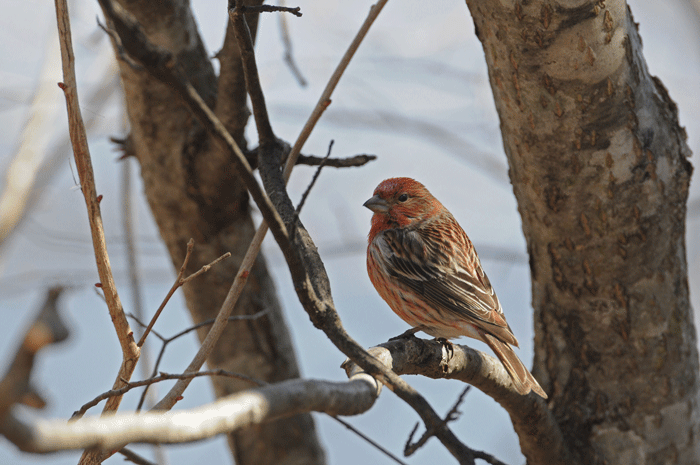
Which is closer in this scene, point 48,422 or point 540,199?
point 48,422

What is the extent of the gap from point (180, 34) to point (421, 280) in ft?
7.22

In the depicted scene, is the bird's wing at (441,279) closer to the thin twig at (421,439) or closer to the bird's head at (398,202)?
the bird's head at (398,202)

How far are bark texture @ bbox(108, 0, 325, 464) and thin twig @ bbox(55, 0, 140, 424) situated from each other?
162 centimetres

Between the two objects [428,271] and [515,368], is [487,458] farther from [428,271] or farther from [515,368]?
[428,271]

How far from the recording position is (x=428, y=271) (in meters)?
3.95

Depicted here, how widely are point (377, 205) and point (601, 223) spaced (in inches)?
67.8

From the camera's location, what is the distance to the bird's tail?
2.86 m

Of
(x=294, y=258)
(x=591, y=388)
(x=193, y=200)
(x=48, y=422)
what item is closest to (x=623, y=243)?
(x=591, y=388)

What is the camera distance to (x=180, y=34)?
374 centimetres

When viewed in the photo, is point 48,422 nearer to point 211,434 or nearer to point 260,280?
point 211,434

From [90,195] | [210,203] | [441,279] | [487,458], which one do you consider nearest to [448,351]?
[487,458]

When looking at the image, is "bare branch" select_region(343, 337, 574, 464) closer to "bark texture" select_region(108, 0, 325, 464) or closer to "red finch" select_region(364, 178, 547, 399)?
"red finch" select_region(364, 178, 547, 399)

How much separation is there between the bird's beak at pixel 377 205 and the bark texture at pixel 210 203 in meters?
0.88

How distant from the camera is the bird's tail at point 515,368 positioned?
286cm
